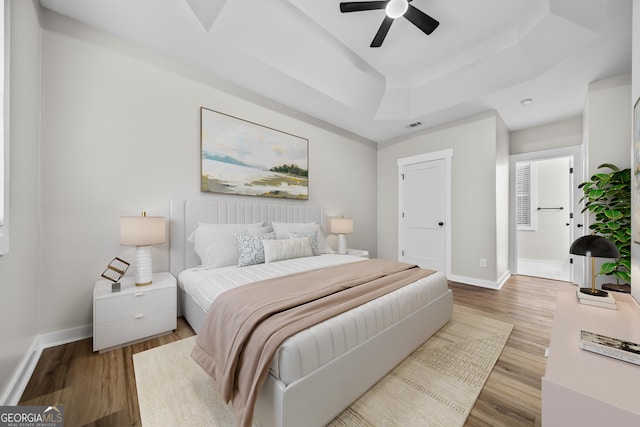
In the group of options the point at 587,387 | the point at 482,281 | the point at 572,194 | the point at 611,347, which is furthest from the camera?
the point at 572,194

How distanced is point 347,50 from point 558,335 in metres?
3.16

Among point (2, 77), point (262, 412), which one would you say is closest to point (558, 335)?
point (262, 412)

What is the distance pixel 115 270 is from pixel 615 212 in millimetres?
4892

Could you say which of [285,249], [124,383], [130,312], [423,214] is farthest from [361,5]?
[423,214]

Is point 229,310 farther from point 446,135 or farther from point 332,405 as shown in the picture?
point 446,135

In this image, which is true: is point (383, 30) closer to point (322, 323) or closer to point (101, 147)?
point (322, 323)

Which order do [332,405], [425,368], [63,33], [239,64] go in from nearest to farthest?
[332,405], [425,368], [63,33], [239,64]

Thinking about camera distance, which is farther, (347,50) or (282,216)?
(282,216)

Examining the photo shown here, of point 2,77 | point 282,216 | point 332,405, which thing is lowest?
point 332,405

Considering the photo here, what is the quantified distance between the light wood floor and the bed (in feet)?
1.64

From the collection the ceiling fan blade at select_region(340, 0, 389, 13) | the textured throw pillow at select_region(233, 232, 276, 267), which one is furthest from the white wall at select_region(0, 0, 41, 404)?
the ceiling fan blade at select_region(340, 0, 389, 13)

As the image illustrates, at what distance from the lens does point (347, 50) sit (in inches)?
114

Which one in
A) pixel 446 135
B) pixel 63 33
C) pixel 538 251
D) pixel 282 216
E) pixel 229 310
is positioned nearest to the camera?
pixel 229 310

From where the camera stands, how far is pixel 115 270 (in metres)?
2.05
